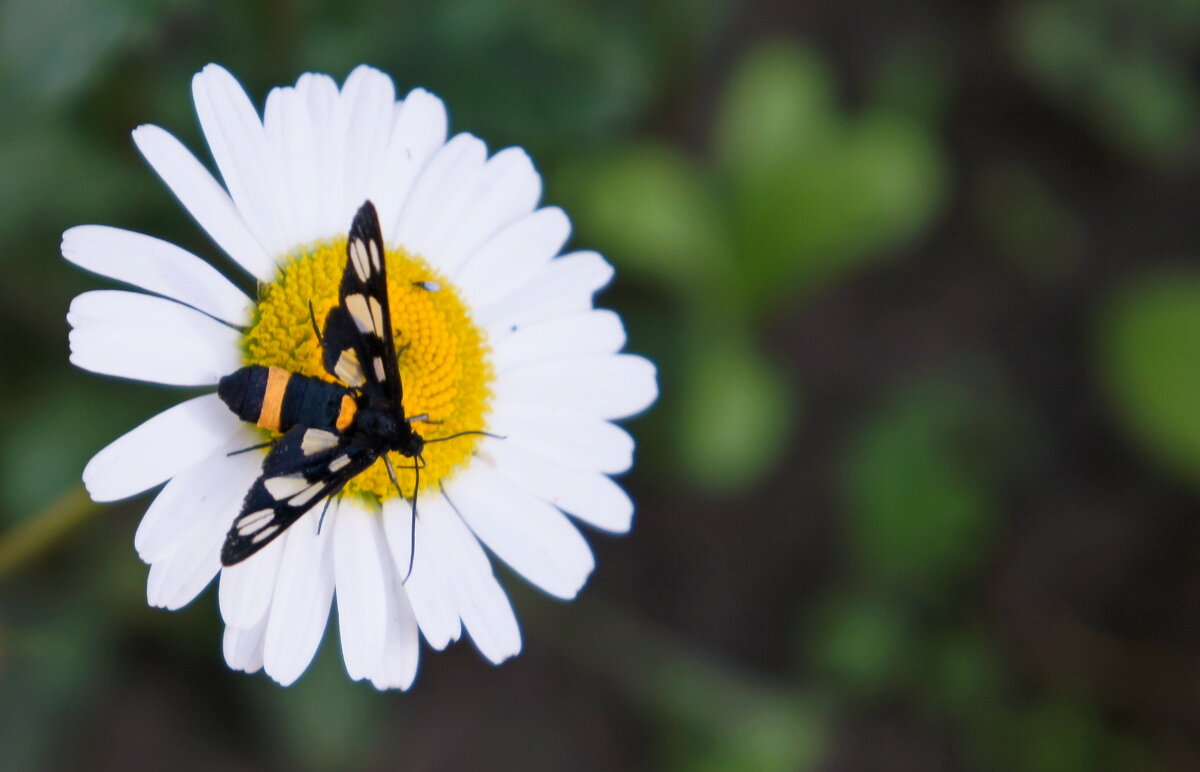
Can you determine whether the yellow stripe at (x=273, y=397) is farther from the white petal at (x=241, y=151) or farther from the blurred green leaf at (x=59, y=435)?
the blurred green leaf at (x=59, y=435)

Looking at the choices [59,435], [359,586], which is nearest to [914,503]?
[359,586]

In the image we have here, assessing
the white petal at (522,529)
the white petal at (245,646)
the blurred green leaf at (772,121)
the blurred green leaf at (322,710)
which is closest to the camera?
the white petal at (245,646)

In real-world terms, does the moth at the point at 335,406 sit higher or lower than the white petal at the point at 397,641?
higher

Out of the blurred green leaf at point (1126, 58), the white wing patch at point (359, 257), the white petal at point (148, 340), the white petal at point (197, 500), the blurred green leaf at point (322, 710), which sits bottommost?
the blurred green leaf at point (322, 710)

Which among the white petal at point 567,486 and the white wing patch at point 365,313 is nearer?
the white wing patch at point 365,313

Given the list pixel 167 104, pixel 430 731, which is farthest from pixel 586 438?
pixel 430 731

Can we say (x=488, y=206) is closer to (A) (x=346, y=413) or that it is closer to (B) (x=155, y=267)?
(A) (x=346, y=413)

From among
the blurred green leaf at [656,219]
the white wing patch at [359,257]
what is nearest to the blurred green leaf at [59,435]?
the white wing patch at [359,257]

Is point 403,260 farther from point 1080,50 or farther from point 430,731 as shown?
point 1080,50
